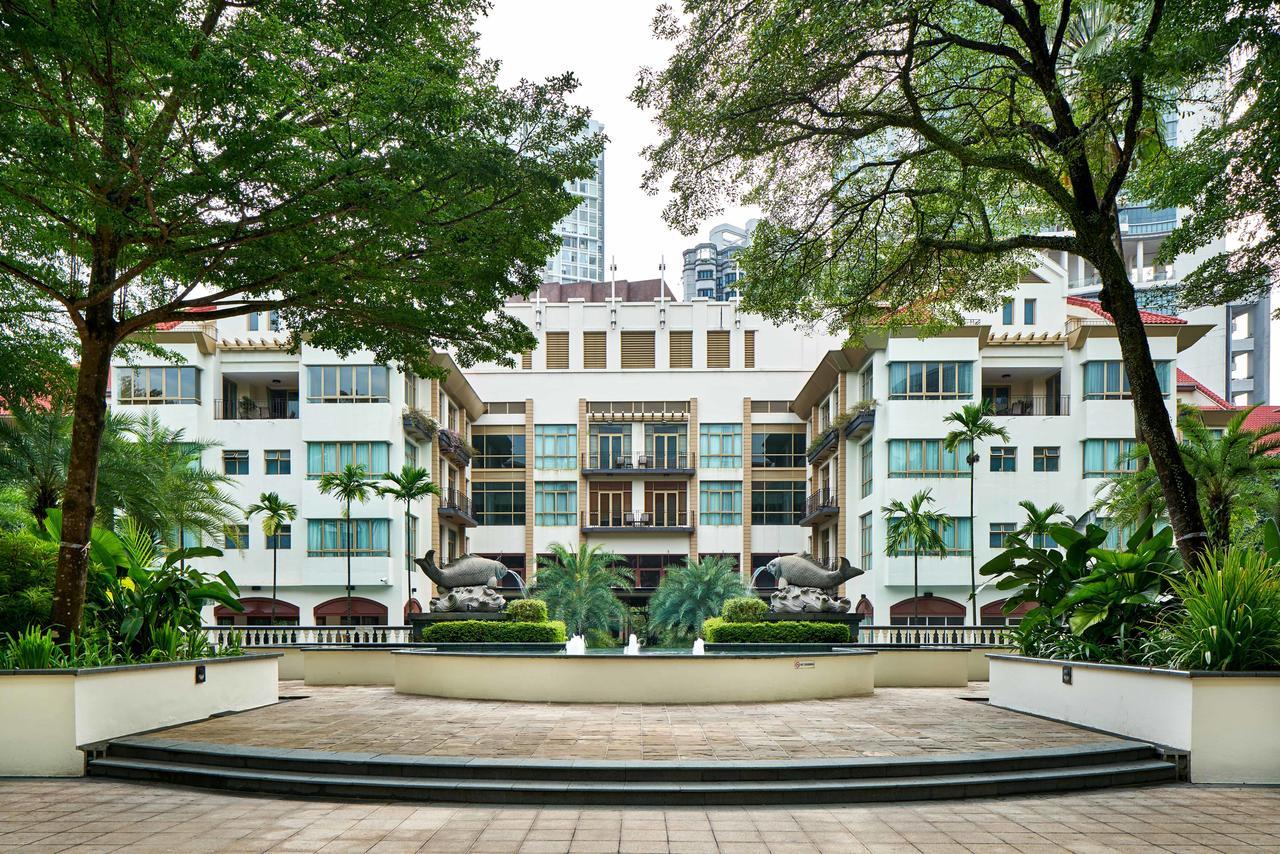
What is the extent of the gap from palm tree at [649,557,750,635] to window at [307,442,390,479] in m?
13.2

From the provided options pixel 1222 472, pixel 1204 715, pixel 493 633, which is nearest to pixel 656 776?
pixel 1204 715

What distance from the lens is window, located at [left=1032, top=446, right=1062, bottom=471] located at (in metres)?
41.2

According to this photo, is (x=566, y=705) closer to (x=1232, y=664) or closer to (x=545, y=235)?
(x=545, y=235)

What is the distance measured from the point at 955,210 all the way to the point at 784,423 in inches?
1644

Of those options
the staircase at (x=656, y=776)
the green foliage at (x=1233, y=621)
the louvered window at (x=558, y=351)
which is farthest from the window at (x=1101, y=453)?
the staircase at (x=656, y=776)

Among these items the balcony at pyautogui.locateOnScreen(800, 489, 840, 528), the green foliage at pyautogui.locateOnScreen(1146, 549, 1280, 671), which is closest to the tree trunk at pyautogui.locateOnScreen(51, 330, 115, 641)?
the green foliage at pyautogui.locateOnScreen(1146, 549, 1280, 671)

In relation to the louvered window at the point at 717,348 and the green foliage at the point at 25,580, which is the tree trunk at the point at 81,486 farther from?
the louvered window at the point at 717,348

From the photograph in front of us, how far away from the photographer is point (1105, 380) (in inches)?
1597

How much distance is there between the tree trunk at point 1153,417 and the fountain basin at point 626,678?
6.59 metres

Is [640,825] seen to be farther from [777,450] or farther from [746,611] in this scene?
[777,450]

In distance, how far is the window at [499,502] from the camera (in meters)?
57.2

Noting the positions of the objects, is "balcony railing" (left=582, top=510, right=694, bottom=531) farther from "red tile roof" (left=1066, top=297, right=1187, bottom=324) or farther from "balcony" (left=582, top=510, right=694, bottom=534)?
"red tile roof" (left=1066, top=297, right=1187, bottom=324)

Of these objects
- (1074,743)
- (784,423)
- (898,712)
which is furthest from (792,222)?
(784,423)

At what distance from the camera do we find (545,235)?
13391 millimetres
